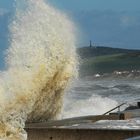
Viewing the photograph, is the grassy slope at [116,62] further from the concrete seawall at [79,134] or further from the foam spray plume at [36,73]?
the concrete seawall at [79,134]

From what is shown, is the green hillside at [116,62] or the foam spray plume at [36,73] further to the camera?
the green hillside at [116,62]

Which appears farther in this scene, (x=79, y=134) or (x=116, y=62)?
(x=116, y=62)

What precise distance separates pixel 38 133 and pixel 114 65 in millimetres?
149256

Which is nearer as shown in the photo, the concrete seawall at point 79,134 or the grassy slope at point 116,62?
the concrete seawall at point 79,134

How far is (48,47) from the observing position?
18.0 metres

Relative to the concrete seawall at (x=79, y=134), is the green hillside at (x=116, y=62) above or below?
above

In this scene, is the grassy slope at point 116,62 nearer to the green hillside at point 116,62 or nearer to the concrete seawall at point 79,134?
the green hillside at point 116,62

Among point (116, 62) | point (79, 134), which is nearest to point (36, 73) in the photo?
point (79, 134)

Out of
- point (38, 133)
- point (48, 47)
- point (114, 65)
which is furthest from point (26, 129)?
point (114, 65)

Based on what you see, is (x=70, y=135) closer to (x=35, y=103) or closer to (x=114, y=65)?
(x=35, y=103)

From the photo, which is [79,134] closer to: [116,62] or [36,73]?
[36,73]

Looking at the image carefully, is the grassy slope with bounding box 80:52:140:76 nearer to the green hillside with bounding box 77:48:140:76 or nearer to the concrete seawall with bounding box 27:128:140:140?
the green hillside with bounding box 77:48:140:76

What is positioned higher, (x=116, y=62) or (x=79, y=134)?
(x=116, y=62)

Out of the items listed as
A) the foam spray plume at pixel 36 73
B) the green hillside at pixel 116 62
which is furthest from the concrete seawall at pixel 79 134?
the green hillside at pixel 116 62
